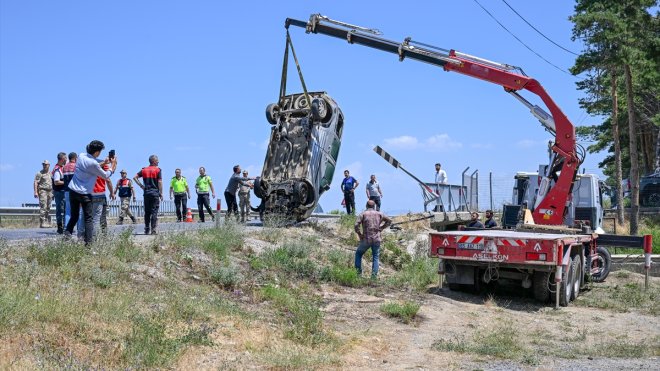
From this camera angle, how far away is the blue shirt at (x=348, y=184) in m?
25.9

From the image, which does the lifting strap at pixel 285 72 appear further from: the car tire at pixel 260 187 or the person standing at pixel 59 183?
the person standing at pixel 59 183

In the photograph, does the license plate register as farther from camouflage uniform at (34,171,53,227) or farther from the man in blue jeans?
camouflage uniform at (34,171,53,227)

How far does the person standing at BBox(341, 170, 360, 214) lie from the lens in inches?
1021

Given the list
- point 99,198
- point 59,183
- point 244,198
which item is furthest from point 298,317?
point 244,198

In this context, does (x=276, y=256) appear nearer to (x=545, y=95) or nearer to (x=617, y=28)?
(x=545, y=95)

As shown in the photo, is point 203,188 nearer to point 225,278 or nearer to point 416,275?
point 416,275

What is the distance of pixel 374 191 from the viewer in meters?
25.7

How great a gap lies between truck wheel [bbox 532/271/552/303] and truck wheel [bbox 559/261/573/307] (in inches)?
9.4

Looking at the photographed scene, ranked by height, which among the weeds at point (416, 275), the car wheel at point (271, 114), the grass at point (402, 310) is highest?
the car wheel at point (271, 114)

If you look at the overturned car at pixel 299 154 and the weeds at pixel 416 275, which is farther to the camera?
the overturned car at pixel 299 154

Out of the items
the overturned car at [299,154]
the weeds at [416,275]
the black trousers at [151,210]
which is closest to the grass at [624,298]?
the weeds at [416,275]

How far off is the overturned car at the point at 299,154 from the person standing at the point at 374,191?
13.1 ft

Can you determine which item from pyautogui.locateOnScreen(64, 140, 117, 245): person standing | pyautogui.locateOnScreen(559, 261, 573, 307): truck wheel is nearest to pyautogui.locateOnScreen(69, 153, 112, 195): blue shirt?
pyautogui.locateOnScreen(64, 140, 117, 245): person standing

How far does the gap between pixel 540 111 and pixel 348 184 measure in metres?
9.09
